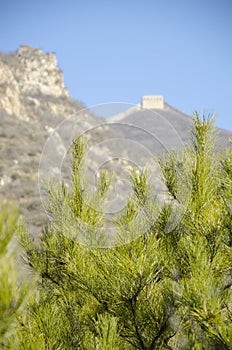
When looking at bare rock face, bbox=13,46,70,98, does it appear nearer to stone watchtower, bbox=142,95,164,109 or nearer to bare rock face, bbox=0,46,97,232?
bare rock face, bbox=0,46,97,232

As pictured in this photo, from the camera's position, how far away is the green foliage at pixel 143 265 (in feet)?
5.76

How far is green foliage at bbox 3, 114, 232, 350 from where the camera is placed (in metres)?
1.76

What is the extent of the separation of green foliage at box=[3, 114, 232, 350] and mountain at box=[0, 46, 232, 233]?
0.28 feet

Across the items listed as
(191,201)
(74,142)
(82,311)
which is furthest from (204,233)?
(74,142)

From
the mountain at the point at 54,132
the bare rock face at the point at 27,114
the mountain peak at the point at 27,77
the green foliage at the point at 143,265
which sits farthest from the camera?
the mountain peak at the point at 27,77

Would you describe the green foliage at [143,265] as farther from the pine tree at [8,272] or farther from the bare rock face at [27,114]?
the bare rock face at [27,114]

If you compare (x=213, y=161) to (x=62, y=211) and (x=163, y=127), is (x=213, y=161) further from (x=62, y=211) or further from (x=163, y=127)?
(x=62, y=211)

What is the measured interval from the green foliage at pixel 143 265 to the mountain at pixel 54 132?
85 millimetres

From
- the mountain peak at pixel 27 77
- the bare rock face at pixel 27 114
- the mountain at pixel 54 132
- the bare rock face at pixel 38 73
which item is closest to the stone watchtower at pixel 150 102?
the mountain at pixel 54 132

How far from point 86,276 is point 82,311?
16 centimetres

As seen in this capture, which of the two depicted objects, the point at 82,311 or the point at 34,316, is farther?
the point at 82,311

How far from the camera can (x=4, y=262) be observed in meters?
1.35

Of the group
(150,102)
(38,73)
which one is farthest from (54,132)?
(38,73)

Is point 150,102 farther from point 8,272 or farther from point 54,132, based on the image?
point 8,272
